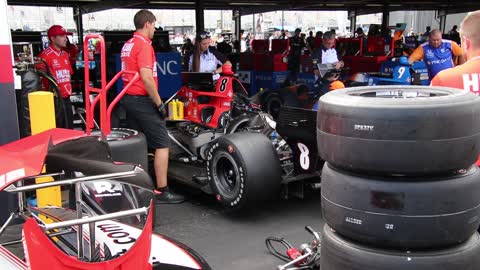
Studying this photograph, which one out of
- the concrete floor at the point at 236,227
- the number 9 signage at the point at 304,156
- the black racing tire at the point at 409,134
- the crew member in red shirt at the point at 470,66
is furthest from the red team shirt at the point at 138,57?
the black racing tire at the point at 409,134

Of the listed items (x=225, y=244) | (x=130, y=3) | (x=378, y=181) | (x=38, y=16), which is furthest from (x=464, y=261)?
(x=38, y=16)

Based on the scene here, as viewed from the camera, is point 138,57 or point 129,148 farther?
point 138,57

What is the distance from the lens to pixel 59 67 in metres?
7.16

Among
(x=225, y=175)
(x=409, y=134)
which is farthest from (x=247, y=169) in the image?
(x=409, y=134)

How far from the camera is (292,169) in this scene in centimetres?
475

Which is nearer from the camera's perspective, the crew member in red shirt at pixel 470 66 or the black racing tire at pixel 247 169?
the crew member in red shirt at pixel 470 66

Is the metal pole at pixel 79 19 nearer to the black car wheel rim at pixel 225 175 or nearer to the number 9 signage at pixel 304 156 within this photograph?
the black car wheel rim at pixel 225 175

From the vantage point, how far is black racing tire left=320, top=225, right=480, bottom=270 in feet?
7.32

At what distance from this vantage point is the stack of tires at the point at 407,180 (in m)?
2.14

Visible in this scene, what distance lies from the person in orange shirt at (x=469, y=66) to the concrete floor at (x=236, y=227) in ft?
5.91

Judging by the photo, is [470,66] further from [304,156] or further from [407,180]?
[304,156]

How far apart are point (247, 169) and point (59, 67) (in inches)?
157

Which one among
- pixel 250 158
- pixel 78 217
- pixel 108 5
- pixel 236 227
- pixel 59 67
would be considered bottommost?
pixel 236 227

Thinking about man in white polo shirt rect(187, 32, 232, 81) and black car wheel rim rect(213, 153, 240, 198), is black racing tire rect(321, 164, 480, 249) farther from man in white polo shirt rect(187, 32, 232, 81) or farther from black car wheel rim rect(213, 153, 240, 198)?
man in white polo shirt rect(187, 32, 232, 81)
